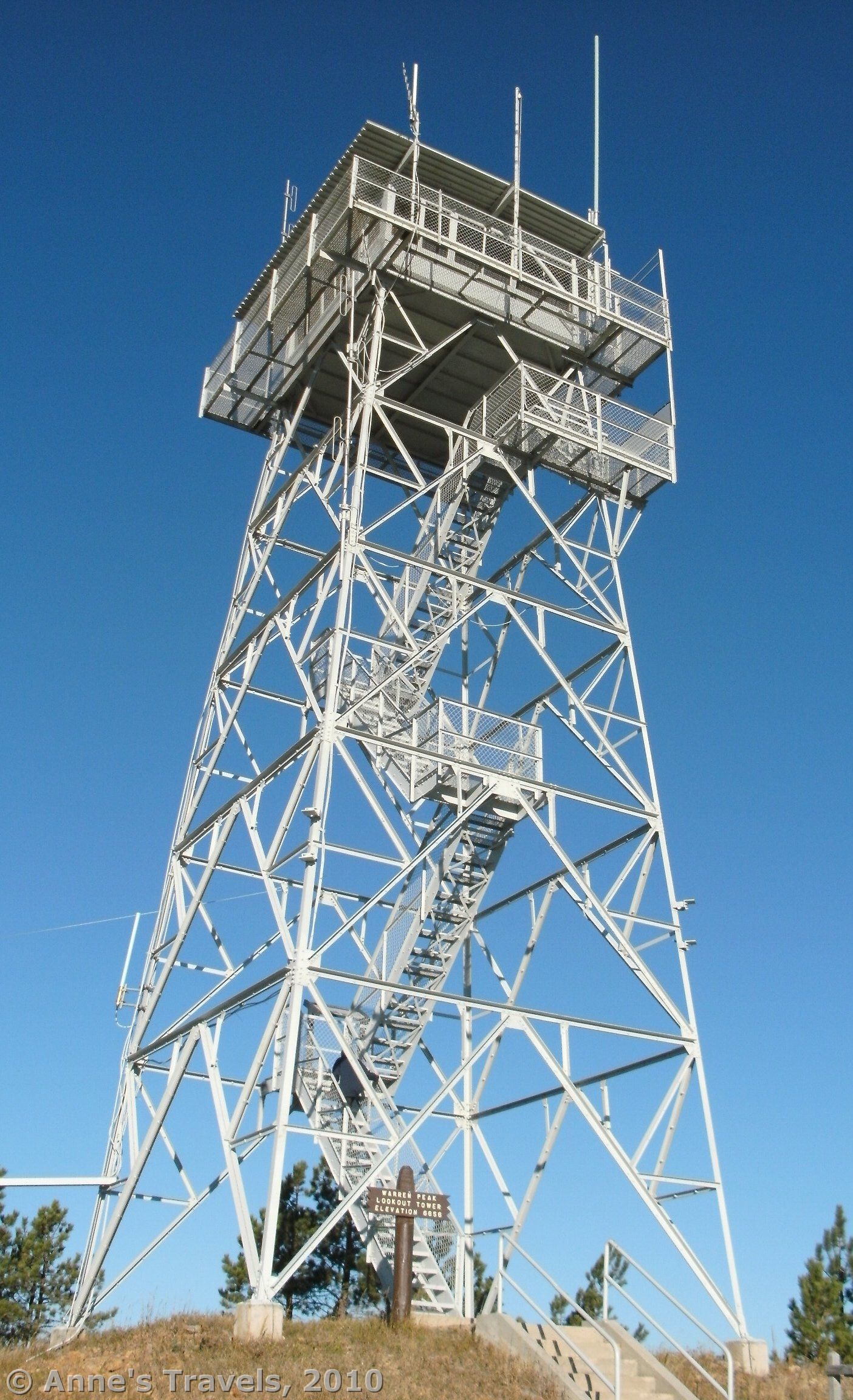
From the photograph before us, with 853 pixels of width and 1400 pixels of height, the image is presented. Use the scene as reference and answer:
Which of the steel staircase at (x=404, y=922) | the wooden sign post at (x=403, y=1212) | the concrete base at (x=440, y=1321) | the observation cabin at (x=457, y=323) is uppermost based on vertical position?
the observation cabin at (x=457, y=323)

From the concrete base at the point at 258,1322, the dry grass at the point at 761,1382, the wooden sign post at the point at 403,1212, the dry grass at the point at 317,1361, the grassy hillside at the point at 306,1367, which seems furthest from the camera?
the wooden sign post at the point at 403,1212

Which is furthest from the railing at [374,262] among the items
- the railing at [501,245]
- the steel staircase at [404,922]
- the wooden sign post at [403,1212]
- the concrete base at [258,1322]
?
the concrete base at [258,1322]

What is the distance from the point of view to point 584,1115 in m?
19.4

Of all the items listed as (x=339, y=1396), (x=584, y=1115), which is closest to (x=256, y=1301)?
(x=339, y=1396)

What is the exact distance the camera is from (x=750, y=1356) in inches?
690

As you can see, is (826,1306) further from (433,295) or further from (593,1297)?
(433,295)

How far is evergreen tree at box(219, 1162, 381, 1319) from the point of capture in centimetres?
2717

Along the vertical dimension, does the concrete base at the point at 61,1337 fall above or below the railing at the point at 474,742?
below

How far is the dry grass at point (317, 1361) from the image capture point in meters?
13.8

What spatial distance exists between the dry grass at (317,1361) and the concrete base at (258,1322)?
0.17 m

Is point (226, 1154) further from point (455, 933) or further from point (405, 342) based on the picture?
point (405, 342)

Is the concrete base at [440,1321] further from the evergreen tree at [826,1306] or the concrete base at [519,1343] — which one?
the evergreen tree at [826,1306]

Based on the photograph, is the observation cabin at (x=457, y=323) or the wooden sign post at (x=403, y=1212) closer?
A: the wooden sign post at (x=403, y=1212)

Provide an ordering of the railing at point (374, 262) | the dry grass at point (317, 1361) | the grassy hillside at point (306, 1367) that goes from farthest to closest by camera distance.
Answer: the railing at point (374, 262) < the dry grass at point (317, 1361) < the grassy hillside at point (306, 1367)
